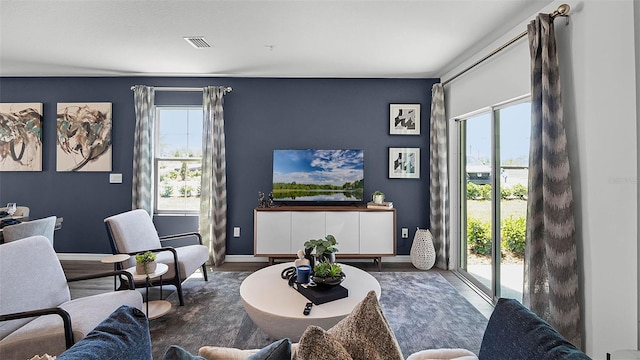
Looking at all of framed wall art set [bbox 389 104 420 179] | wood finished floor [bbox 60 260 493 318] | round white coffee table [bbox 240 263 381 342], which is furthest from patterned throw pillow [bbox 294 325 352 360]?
framed wall art set [bbox 389 104 420 179]

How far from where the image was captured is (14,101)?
165 inches

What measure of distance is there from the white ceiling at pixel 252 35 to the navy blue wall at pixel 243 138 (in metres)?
0.27

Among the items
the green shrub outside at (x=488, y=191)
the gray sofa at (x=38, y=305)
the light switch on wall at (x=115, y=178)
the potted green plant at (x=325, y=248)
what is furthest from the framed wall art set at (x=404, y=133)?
the light switch on wall at (x=115, y=178)

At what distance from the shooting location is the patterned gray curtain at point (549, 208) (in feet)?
6.23

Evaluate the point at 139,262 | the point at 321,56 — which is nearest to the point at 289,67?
the point at 321,56

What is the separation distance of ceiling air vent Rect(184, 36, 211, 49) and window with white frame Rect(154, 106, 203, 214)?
1.29 meters

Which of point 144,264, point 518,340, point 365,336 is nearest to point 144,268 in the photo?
point 144,264

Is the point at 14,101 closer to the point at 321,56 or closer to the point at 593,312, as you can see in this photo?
the point at 321,56

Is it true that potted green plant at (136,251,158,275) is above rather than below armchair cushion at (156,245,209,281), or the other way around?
above

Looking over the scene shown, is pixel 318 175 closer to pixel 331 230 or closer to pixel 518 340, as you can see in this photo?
pixel 331 230

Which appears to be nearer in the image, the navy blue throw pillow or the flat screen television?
the navy blue throw pillow

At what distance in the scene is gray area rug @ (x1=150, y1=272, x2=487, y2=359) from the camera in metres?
2.19

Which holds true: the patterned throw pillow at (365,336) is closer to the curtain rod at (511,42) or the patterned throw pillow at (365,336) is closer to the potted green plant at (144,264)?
the potted green plant at (144,264)

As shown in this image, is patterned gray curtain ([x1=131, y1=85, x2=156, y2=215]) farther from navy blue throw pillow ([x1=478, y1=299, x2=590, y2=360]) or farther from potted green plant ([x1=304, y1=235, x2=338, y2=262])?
navy blue throw pillow ([x1=478, y1=299, x2=590, y2=360])
